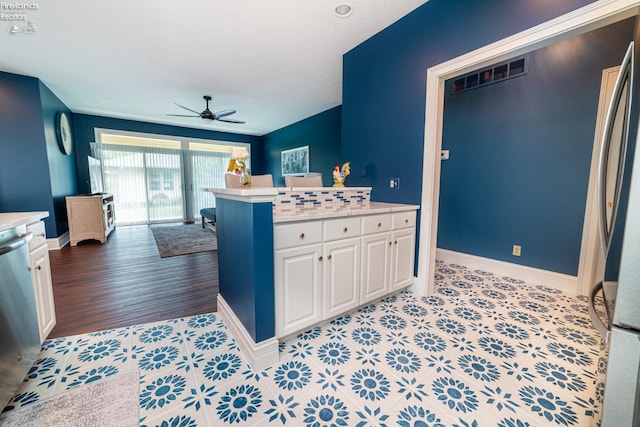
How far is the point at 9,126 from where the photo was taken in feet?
11.6

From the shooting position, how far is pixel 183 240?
4609mm

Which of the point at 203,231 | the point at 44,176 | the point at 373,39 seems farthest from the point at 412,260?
the point at 44,176

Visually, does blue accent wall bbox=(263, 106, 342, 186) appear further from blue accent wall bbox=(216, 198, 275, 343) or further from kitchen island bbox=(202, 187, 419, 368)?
blue accent wall bbox=(216, 198, 275, 343)

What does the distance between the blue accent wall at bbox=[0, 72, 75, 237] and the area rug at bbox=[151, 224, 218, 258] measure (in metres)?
1.59

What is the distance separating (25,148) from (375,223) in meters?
5.22

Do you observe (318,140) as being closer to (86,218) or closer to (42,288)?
(86,218)

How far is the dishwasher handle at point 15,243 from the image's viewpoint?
1.18m

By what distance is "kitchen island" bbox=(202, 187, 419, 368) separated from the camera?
147cm

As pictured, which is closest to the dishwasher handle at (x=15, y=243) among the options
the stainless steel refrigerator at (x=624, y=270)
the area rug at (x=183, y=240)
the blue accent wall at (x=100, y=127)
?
the area rug at (x=183, y=240)

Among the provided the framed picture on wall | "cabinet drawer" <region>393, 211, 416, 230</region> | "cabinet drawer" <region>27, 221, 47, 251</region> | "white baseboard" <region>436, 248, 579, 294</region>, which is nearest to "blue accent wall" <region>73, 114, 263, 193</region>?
the framed picture on wall

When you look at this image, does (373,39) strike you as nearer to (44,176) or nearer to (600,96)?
(600,96)

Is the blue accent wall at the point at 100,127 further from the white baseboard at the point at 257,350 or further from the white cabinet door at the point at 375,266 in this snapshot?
the white cabinet door at the point at 375,266

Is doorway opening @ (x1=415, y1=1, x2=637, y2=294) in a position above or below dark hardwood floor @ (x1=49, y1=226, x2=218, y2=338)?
above

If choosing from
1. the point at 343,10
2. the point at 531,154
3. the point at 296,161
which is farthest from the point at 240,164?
the point at 296,161
